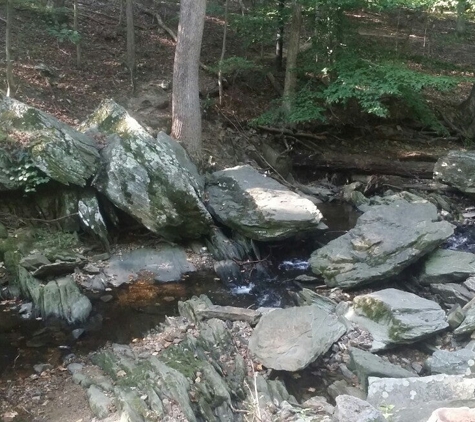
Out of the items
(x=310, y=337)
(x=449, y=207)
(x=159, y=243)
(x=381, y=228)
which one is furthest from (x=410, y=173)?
(x=310, y=337)

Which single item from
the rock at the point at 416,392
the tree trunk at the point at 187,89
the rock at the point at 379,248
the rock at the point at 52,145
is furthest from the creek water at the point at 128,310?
the tree trunk at the point at 187,89

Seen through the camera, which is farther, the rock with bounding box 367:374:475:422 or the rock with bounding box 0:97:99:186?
the rock with bounding box 0:97:99:186

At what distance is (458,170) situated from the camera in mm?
13781

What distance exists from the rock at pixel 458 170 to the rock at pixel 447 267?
14.7ft

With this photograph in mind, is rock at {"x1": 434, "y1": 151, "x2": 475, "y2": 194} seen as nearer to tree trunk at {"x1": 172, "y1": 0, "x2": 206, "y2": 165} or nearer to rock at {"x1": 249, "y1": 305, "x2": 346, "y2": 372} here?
tree trunk at {"x1": 172, "y1": 0, "x2": 206, "y2": 165}

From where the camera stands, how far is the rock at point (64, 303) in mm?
8102

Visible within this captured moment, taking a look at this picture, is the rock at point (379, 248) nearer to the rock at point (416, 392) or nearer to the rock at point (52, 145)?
the rock at point (416, 392)

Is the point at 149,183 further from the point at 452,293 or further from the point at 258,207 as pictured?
the point at 452,293

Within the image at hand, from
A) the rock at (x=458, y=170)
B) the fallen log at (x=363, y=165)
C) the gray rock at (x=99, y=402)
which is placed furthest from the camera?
the fallen log at (x=363, y=165)

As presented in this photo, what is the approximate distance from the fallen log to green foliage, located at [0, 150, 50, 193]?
7.85 m

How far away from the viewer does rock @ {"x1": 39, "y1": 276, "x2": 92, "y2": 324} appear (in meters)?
8.10

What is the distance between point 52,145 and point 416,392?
24.3 ft

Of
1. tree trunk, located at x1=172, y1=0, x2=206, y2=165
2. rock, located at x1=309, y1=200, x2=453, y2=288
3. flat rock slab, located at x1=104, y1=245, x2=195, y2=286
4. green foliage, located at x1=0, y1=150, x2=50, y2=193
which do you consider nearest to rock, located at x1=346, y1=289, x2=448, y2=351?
rock, located at x1=309, y1=200, x2=453, y2=288

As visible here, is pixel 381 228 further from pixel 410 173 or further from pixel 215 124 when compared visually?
pixel 215 124
